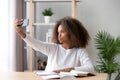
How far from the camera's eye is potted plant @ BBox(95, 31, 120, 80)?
135 inches

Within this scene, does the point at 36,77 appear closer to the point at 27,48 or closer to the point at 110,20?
the point at 27,48

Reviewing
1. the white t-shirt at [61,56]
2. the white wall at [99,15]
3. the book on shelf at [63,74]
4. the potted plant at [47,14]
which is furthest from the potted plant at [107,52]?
the book on shelf at [63,74]

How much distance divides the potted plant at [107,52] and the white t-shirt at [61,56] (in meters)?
1.10

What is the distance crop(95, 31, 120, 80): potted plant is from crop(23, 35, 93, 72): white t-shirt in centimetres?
110

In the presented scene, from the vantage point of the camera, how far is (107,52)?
3.43 metres

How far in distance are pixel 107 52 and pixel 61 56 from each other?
1.21 m

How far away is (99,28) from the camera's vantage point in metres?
3.73

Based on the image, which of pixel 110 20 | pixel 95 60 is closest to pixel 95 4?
pixel 110 20

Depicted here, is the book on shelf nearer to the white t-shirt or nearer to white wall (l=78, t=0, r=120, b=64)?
the white t-shirt

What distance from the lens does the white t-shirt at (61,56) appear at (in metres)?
2.34

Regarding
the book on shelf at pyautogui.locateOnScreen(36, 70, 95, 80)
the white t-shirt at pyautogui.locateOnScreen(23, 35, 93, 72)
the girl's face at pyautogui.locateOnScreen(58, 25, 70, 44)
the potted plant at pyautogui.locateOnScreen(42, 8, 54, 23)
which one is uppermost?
the potted plant at pyautogui.locateOnScreen(42, 8, 54, 23)

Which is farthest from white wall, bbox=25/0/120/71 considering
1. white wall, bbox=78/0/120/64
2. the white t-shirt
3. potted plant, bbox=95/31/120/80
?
the white t-shirt

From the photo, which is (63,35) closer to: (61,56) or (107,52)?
(61,56)

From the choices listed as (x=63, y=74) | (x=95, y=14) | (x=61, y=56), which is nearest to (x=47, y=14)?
(x=95, y=14)
